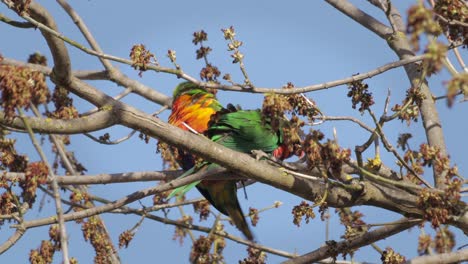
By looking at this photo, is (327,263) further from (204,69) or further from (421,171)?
(204,69)

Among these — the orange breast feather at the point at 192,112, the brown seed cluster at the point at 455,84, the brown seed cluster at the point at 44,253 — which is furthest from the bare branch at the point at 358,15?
the brown seed cluster at the point at 455,84

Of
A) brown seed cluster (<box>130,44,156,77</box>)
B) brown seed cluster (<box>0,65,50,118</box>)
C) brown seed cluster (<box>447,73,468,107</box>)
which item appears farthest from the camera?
brown seed cluster (<box>130,44,156,77</box>)

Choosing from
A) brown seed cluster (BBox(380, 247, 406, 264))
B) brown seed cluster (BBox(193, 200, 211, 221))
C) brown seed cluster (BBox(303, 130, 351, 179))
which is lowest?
brown seed cluster (BBox(380, 247, 406, 264))

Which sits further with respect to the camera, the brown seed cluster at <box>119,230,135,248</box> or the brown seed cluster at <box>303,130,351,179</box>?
the brown seed cluster at <box>119,230,135,248</box>

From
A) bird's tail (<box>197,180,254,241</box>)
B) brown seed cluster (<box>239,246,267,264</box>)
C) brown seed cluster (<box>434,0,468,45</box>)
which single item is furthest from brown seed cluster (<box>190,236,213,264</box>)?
brown seed cluster (<box>434,0,468,45</box>)

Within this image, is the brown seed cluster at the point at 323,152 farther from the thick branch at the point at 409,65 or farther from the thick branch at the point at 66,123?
the thick branch at the point at 409,65

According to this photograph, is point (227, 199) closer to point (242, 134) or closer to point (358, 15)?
point (242, 134)

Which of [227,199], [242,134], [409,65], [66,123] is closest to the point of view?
[66,123]

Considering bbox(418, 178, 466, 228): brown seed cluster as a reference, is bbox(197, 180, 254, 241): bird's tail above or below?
above

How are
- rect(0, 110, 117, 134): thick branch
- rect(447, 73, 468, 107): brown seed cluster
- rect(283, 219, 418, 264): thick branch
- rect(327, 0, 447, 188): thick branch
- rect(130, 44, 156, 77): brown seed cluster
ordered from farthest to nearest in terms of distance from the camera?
rect(327, 0, 447, 188): thick branch
rect(283, 219, 418, 264): thick branch
rect(130, 44, 156, 77): brown seed cluster
rect(0, 110, 117, 134): thick branch
rect(447, 73, 468, 107): brown seed cluster

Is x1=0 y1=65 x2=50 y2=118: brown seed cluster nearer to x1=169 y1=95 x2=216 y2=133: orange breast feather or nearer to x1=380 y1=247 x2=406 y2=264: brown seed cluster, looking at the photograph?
x1=380 y1=247 x2=406 y2=264: brown seed cluster

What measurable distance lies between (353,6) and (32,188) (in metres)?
3.24

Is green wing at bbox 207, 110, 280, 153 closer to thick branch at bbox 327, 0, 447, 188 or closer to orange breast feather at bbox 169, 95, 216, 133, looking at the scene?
orange breast feather at bbox 169, 95, 216, 133

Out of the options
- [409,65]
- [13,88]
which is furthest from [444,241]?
[13,88]
